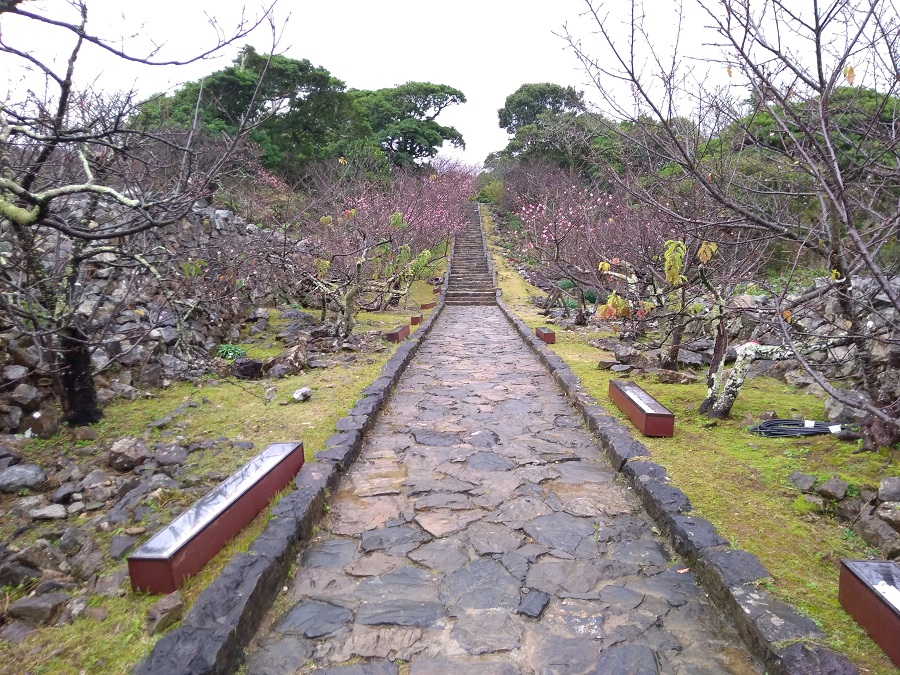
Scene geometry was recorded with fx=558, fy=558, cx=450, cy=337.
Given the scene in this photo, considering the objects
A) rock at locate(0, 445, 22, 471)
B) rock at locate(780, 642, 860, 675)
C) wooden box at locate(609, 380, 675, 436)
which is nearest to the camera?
rock at locate(780, 642, 860, 675)

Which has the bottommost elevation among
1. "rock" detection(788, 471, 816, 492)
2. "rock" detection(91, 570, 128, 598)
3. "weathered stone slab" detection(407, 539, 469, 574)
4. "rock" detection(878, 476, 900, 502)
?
"weathered stone slab" detection(407, 539, 469, 574)

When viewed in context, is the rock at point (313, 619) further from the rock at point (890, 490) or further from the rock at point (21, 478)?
the rock at point (890, 490)

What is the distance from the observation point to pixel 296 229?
46.6ft

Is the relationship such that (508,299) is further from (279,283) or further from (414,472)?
(414,472)

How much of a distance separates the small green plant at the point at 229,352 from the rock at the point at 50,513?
5.11m

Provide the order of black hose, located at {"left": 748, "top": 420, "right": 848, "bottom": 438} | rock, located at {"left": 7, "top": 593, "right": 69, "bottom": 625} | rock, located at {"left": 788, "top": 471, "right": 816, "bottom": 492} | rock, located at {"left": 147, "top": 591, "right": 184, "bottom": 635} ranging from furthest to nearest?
black hose, located at {"left": 748, "top": 420, "right": 848, "bottom": 438}, rock, located at {"left": 788, "top": 471, "right": 816, "bottom": 492}, rock, located at {"left": 7, "top": 593, "right": 69, "bottom": 625}, rock, located at {"left": 147, "top": 591, "right": 184, "bottom": 635}

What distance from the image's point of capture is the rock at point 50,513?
382cm

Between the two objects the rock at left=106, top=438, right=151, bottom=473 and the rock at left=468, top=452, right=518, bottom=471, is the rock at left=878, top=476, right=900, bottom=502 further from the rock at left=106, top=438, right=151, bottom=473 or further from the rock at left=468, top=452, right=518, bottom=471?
the rock at left=106, top=438, right=151, bottom=473

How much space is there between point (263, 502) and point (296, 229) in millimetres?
11434

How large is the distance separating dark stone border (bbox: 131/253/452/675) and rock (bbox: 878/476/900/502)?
360cm

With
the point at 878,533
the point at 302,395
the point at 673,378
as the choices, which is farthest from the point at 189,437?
the point at 673,378

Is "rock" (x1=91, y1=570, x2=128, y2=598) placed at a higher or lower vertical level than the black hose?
lower

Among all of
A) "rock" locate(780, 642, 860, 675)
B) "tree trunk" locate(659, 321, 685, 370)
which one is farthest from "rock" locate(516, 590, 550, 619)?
"tree trunk" locate(659, 321, 685, 370)

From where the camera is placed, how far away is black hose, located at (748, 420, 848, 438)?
4.95 m
